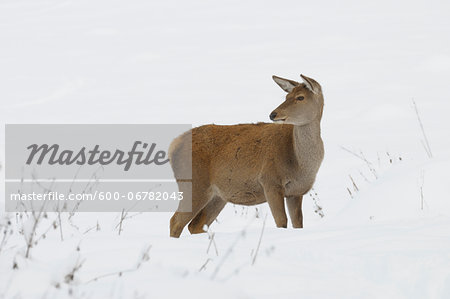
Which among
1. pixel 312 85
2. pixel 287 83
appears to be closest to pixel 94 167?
pixel 287 83

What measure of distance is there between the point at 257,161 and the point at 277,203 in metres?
0.48

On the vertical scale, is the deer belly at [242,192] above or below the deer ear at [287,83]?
below

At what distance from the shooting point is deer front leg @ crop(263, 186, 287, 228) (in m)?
7.02

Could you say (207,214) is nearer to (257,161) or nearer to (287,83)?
(257,161)

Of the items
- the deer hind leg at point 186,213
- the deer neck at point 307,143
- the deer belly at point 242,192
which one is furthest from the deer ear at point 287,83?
the deer hind leg at point 186,213

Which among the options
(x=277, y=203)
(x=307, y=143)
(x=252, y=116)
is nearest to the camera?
(x=277, y=203)

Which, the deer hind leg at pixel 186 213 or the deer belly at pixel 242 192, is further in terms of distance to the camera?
the deer hind leg at pixel 186 213

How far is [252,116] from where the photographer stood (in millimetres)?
14617

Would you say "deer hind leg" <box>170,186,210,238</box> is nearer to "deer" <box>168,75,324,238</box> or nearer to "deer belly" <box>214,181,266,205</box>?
"deer" <box>168,75,324,238</box>

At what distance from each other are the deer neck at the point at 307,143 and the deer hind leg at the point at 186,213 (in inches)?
39.5

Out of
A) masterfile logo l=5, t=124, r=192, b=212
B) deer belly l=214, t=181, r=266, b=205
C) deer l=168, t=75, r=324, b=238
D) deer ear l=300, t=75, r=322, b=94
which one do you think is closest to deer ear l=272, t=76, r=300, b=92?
deer l=168, t=75, r=324, b=238

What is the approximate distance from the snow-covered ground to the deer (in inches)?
17.1

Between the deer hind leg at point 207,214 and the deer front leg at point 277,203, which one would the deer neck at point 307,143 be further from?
the deer hind leg at point 207,214

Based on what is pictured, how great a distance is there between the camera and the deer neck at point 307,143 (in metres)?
7.16
